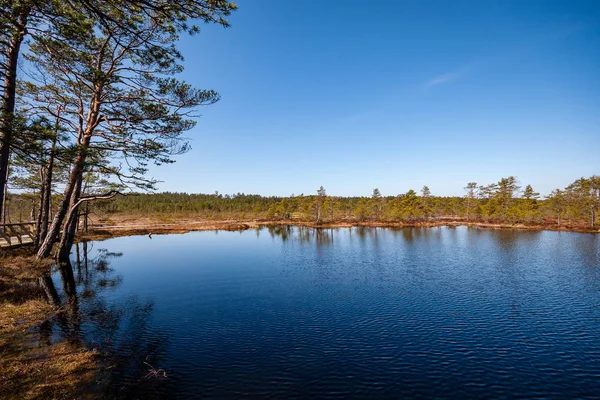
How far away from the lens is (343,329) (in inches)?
689

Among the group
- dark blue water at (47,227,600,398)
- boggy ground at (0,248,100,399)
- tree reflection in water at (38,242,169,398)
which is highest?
boggy ground at (0,248,100,399)

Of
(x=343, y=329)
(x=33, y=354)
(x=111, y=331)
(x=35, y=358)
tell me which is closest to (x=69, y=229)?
(x=111, y=331)

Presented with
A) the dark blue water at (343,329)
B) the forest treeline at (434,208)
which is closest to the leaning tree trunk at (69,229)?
the dark blue water at (343,329)

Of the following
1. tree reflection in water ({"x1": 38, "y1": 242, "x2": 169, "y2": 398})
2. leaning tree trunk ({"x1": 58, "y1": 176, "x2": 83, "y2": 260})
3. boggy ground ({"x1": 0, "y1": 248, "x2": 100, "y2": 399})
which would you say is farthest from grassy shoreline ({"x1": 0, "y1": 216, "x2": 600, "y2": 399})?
leaning tree trunk ({"x1": 58, "y1": 176, "x2": 83, "y2": 260})

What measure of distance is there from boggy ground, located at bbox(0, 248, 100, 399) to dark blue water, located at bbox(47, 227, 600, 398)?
1050 mm

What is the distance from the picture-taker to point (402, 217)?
101375 millimetres

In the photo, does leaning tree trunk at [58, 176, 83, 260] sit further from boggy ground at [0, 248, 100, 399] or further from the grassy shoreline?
boggy ground at [0, 248, 100, 399]

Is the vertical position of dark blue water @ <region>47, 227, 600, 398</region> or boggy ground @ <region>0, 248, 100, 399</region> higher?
boggy ground @ <region>0, 248, 100, 399</region>

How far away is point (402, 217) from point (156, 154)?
91.7m

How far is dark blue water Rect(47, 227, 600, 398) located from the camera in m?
12.2

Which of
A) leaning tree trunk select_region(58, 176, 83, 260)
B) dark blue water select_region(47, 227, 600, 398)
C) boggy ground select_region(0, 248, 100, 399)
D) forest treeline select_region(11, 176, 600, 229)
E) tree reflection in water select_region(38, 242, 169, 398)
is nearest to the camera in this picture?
boggy ground select_region(0, 248, 100, 399)

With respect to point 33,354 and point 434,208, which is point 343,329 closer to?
point 33,354

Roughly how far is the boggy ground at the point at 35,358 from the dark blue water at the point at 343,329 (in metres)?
1.05

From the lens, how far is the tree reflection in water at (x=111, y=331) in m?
11.4
